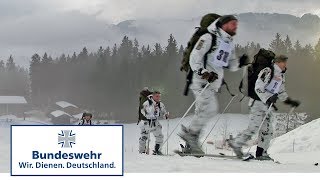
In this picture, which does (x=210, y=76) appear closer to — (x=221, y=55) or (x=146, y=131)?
(x=221, y=55)

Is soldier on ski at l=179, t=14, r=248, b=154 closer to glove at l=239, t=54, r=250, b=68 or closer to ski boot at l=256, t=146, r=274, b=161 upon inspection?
glove at l=239, t=54, r=250, b=68

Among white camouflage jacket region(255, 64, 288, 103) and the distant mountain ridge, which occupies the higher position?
the distant mountain ridge

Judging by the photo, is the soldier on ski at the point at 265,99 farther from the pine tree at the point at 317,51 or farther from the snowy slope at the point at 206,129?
the pine tree at the point at 317,51

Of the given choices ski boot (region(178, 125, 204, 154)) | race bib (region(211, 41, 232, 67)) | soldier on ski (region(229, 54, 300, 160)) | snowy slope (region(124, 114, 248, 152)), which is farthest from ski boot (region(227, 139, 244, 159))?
race bib (region(211, 41, 232, 67))

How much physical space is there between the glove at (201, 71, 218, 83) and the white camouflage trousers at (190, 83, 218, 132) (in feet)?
0.35

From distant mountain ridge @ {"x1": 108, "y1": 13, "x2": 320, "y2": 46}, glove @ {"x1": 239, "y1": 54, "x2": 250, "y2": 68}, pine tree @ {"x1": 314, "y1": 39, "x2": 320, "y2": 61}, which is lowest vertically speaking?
glove @ {"x1": 239, "y1": 54, "x2": 250, "y2": 68}

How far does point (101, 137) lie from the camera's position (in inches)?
321

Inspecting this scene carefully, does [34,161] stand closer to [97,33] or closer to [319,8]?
[97,33]

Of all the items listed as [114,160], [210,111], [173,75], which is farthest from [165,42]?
[114,160]

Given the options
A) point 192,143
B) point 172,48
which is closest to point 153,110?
point 192,143

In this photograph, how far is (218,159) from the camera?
8.67 metres

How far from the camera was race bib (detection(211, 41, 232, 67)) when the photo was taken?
28.0ft

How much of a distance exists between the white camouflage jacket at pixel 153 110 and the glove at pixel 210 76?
2.76 feet

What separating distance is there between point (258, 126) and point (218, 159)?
60 cm
